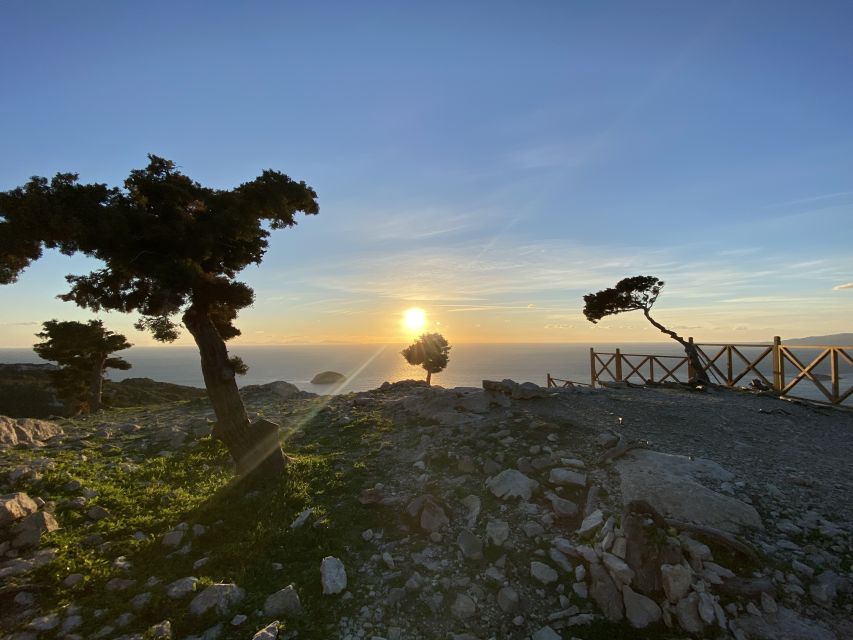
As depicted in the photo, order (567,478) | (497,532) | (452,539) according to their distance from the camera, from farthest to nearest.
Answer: (567,478) → (452,539) → (497,532)

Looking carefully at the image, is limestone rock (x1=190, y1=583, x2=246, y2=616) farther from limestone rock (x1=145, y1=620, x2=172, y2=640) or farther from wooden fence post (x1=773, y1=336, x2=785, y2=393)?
wooden fence post (x1=773, y1=336, x2=785, y2=393)

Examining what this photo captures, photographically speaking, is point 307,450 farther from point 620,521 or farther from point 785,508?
point 785,508

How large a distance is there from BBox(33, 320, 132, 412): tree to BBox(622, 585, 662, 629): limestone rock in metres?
30.5

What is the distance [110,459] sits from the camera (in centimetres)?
1028

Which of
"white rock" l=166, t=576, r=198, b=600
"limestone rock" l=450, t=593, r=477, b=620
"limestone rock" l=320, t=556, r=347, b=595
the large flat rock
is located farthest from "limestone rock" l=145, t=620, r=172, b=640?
the large flat rock

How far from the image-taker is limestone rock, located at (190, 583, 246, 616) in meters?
4.84

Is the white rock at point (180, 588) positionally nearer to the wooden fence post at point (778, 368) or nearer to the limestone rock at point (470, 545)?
the limestone rock at point (470, 545)

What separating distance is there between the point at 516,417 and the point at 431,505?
4757 millimetres

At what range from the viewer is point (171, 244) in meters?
8.55

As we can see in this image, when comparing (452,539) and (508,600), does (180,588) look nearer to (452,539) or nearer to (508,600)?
(452,539)

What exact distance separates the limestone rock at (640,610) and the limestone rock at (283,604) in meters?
4.08

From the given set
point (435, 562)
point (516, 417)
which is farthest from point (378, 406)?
point (435, 562)

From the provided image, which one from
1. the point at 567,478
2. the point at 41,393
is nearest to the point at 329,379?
the point at 41,393

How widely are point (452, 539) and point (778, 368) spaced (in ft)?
63.1
